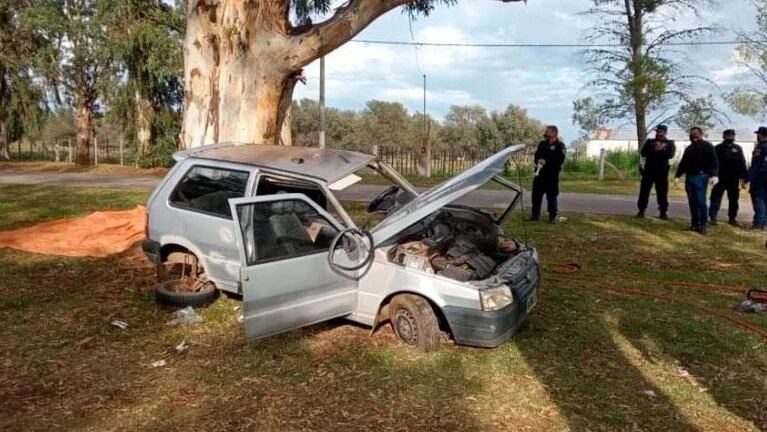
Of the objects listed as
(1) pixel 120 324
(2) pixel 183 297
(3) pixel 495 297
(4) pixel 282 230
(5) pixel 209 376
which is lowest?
(5) pixel 209 376

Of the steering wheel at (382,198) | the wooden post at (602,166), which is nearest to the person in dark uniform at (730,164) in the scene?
the steering wheel at (382,198)

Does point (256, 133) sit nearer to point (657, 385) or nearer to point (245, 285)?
point (245, 285)

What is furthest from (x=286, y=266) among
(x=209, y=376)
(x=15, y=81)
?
(x=15, y=81)

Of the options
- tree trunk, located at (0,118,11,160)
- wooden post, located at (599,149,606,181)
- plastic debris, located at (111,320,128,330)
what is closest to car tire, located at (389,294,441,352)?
plastic debris, located at (111,320,128,330)

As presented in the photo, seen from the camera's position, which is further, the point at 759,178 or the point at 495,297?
the point at 759,178

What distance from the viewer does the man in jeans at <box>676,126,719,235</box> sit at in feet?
33.6

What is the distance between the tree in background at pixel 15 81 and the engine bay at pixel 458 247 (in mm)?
30715

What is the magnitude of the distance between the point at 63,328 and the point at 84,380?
1335 mm

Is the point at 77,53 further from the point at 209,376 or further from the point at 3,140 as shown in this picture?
the point at 209,376

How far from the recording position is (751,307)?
6.16 m

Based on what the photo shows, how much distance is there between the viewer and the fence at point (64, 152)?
36750 millimetres

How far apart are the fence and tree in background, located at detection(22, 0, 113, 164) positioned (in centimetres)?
482

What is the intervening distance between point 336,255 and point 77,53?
91.9 feet

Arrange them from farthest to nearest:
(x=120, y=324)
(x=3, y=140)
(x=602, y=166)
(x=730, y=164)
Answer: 1. (x=3, y=140)
2. (x=602, y=166)
3. (x=730, y=164)
4. (x=120, y=324)
